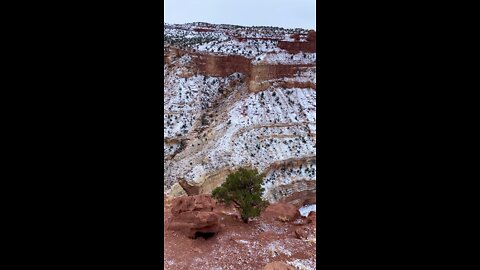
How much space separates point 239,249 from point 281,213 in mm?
2222

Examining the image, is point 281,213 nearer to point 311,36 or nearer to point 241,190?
point 241,190

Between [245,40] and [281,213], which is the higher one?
[245,40]

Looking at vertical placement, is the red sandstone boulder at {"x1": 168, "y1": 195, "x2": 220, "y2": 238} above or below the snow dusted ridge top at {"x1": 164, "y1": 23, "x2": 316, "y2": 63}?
below

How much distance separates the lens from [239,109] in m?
17.5

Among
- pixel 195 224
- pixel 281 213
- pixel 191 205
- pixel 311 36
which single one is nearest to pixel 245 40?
pixel 311 36

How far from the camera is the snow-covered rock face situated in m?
13.7

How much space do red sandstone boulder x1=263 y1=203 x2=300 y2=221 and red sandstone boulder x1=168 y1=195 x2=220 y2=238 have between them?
5.57 feet

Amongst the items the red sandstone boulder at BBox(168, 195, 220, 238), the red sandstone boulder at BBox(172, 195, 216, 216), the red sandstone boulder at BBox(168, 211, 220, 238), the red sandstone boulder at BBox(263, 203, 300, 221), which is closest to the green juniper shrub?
the red sandstone boulder at BBox(263, 203, 300, 221)

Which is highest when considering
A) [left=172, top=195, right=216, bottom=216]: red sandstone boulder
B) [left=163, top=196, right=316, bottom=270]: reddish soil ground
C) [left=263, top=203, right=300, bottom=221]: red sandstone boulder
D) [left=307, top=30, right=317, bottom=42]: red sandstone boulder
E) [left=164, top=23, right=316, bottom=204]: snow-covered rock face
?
[left=307, top=30, right=317, bottom=42]: red sandstone boulder

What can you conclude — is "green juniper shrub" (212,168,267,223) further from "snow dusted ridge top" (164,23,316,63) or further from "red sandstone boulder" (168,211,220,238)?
"snow dusted ridge top" (164,23,316,63)

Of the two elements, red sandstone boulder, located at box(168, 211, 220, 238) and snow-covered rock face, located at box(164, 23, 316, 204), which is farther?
snow-covered rock face, located at box(164, 23, 316, 204)
